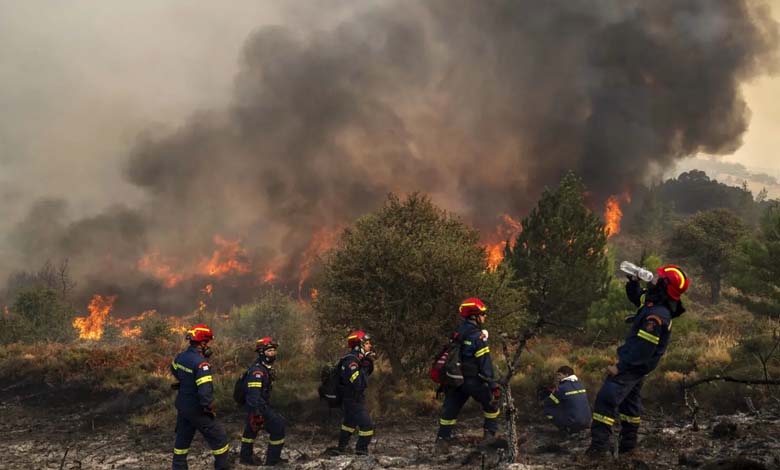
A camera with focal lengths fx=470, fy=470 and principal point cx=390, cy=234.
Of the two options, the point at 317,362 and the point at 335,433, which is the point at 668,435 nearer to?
the point at 335,433

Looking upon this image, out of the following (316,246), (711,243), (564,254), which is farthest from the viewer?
(316,246)

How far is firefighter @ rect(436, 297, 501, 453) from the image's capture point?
7.12 meters

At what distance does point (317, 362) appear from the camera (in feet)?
50.3

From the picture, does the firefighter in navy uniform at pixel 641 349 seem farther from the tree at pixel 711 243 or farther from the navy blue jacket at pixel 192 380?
the tree at pixel 711 243

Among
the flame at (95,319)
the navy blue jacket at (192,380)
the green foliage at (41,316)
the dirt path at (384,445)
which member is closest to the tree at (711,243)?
the dirt path at (384,445)

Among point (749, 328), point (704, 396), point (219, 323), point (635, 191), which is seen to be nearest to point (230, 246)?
point (219, 323)

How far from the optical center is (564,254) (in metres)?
23.0

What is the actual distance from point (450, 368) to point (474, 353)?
50 cm

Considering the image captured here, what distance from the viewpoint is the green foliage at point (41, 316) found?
2872 centimetres

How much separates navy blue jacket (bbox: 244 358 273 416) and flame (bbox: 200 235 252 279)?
2532 inches

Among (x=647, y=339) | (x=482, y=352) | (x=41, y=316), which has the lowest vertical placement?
(x=41, y=316)

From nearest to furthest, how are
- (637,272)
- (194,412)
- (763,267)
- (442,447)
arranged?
(637,272)
(194,412)
(442,447)
(763,267)

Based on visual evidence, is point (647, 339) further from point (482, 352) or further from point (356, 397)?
point (356, 397)

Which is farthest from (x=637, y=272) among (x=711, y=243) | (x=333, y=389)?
(x=711, y=243)
